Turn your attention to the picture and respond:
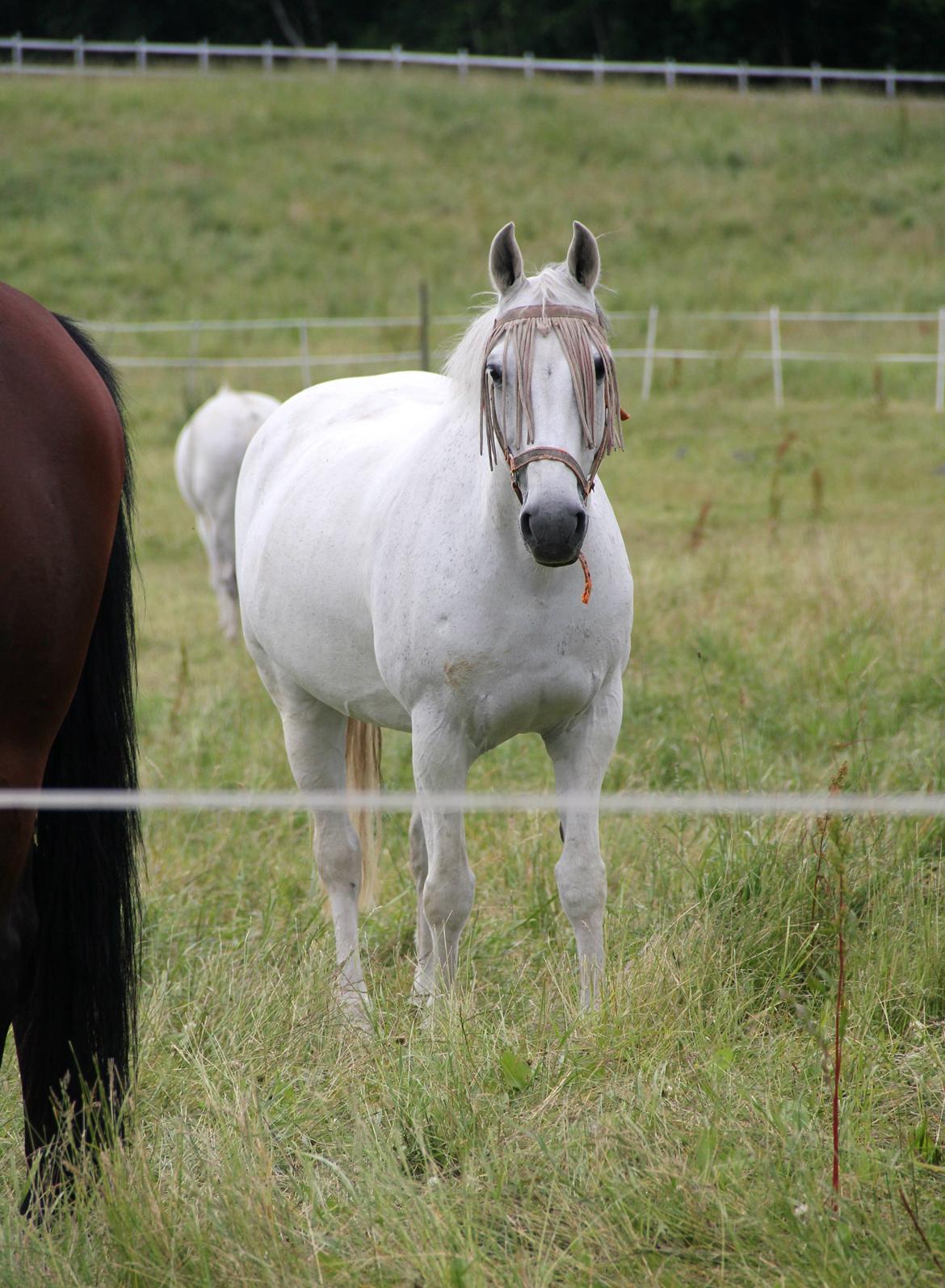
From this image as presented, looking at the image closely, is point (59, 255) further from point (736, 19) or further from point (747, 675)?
point (736, 19)

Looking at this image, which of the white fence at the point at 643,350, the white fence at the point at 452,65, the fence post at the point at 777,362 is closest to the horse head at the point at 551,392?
the white fence at the point at 643,350

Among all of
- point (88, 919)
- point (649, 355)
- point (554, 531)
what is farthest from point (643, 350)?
point (88, 919)

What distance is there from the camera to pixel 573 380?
9.50 feet

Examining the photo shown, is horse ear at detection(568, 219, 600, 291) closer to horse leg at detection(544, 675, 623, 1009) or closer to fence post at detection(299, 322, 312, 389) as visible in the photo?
horse leg at detection(544, 675, 623, 1009)

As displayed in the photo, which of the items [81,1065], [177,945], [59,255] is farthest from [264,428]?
[59,255]

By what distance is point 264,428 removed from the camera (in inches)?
186

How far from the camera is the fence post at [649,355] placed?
680 inches

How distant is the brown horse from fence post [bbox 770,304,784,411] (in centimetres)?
1465

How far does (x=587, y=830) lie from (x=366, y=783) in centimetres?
123

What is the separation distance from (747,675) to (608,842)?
1935 mm

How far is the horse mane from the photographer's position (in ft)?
9.99

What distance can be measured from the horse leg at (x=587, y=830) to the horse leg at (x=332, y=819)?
63cm

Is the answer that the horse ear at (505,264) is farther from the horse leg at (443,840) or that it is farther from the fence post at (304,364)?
the fence post at (304,364)

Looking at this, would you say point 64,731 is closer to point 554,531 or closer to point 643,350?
point 554,531
